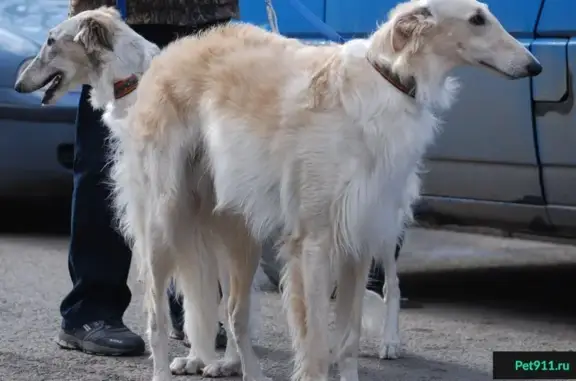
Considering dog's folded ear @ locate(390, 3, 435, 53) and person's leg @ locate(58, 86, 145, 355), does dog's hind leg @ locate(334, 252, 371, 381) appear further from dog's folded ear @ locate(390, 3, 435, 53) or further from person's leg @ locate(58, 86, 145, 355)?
person's leg @ locate(58, 86, 145, 355)

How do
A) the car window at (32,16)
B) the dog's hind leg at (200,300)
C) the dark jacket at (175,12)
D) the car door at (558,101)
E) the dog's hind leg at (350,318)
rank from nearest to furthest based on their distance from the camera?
the dog's hind leg at (350,318) < the dog's hind leg at (200,300) < the dark jacket at (175,12) < the car door at (558,101) < the car window at (32,16)

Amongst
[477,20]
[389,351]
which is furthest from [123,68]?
[389,351]

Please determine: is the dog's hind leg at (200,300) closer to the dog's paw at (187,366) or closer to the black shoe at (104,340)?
the dog's paw at (187,366)

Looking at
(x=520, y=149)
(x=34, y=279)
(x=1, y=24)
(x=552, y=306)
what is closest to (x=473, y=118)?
(x=520, y=149)

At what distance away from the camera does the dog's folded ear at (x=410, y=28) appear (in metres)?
4.34

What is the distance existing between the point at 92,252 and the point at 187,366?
31.1 inches

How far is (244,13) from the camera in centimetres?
688

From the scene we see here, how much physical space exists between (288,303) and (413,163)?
0.71 m

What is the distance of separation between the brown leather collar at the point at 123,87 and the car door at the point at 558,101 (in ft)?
6.13

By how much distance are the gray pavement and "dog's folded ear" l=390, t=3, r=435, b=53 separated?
149 cm

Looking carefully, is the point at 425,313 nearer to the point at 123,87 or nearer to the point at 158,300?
the point at 158,300

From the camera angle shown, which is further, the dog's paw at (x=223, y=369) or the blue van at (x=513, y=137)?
Answer: the blue van at (x=513, y=137)

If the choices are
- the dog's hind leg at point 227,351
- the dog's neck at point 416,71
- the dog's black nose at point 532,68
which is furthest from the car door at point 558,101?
the dog's hind leg at point 227,351

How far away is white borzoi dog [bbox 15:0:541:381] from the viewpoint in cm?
435
